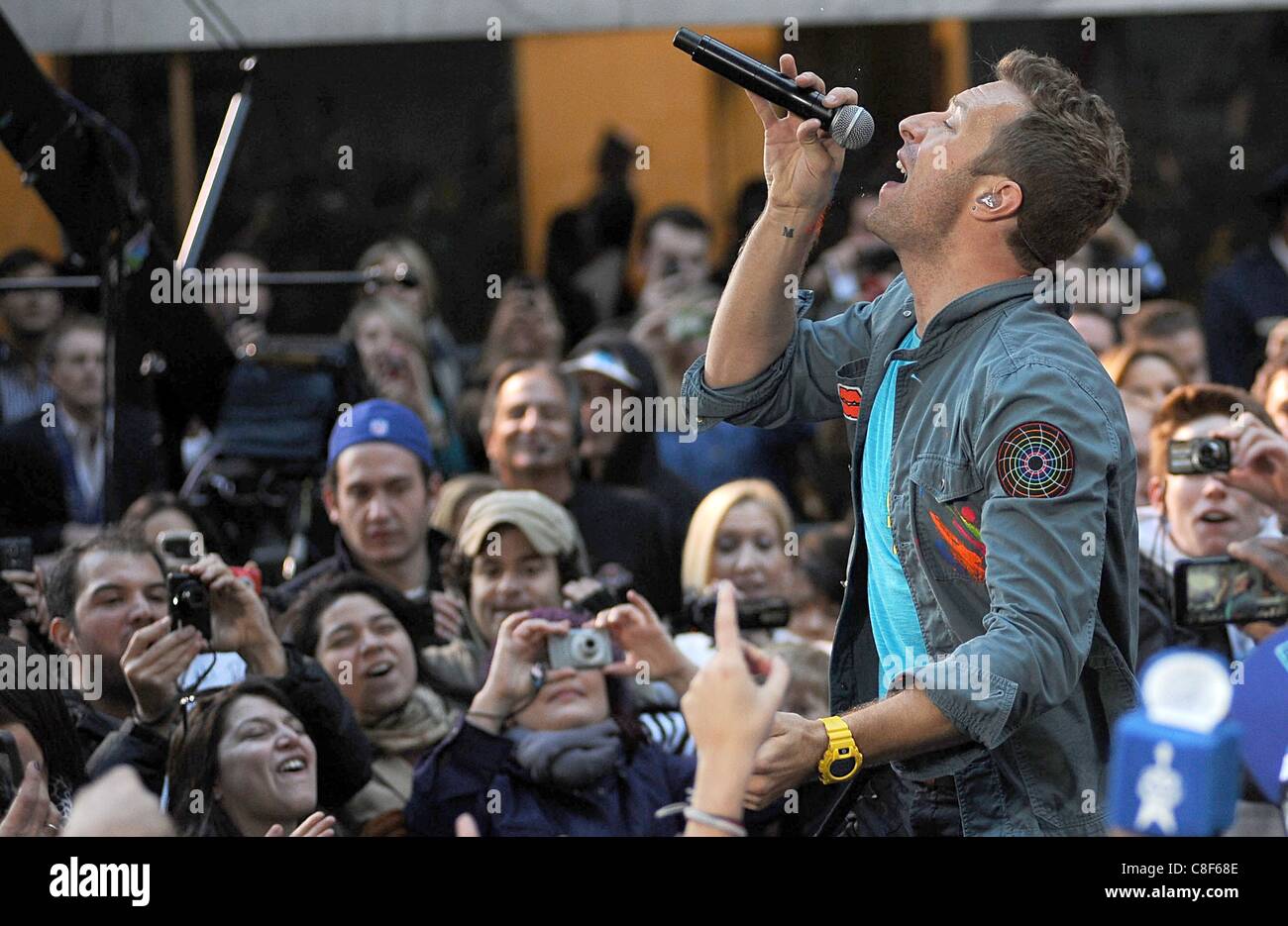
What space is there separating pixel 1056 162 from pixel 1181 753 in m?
1.27

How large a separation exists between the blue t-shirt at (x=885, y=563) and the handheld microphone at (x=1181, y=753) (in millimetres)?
1061

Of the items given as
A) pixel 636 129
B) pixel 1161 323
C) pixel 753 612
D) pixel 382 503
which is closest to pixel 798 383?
pixel 753 612

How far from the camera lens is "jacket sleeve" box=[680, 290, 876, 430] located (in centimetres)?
246

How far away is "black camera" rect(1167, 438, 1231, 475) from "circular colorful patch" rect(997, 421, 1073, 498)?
1547 mm

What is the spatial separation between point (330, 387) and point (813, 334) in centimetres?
261

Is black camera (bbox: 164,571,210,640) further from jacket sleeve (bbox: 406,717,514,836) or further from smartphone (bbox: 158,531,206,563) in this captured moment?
jacket sleeve (bbox: 406,717,514,836)

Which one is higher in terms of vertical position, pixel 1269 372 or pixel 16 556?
pixel 1269 372

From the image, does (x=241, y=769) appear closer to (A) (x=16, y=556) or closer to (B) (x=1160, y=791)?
(A) (x=16, y=556)

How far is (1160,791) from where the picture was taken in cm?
118

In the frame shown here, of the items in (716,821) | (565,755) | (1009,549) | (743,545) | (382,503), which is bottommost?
(716,821)

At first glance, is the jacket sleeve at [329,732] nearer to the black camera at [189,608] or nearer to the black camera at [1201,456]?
the black camera at [189,608]

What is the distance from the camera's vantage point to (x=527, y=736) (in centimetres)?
329
